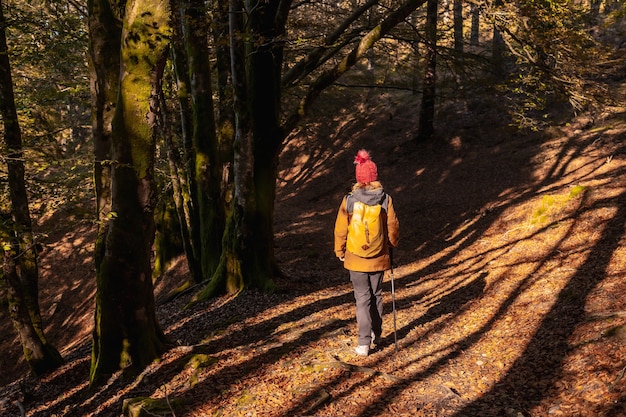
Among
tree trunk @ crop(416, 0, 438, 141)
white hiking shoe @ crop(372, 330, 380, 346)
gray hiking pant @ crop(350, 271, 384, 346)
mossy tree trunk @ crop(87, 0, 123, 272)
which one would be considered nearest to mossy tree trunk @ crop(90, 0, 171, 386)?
mossy tree trunk @ crop(87, 0, 123, 272)

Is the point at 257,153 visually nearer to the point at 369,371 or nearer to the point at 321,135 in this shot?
the point at 369,371

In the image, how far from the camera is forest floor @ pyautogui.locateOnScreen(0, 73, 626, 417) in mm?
4621

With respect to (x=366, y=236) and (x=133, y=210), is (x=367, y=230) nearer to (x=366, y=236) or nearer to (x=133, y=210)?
(x=366, y=236)

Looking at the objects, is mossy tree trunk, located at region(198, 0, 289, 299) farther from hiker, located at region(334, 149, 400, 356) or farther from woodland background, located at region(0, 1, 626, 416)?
hiker, located at region(334, 149, 400, 356)

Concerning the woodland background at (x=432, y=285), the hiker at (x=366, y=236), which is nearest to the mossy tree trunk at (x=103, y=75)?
the woodland background at (x=432, y=285)

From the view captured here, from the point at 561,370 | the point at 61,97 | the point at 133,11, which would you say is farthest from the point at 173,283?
the point at 561,370

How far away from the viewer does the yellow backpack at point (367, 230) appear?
5.44 metres

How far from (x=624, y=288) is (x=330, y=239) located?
1004cm

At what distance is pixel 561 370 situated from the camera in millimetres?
4723

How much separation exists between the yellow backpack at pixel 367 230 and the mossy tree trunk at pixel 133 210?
2.67 m

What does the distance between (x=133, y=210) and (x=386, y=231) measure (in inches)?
127

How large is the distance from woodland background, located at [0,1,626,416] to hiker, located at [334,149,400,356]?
0.73m

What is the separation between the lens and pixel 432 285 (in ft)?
31.3

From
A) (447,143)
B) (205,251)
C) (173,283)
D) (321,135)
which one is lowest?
Result: (173,283)
